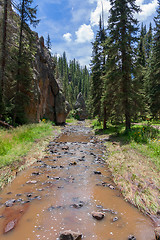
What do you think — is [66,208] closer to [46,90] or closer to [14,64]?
[14,64]

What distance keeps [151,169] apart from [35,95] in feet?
54.5

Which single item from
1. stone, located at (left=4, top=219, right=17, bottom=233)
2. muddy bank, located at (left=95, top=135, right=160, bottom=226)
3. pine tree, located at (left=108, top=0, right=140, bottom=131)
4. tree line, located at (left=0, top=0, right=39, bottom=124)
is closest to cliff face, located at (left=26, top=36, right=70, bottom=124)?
tree line, located at (left=0, top=0, right=39, bottom=124)

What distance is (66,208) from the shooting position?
142 inches

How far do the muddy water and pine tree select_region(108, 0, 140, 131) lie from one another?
8519 mm

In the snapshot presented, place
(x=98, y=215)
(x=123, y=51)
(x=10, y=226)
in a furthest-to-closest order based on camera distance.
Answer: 1. (x=123, y=51)
2. (x=98, y=215)
3. (x=10, y=226)

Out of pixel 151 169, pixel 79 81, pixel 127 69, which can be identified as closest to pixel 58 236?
pixel 151 169

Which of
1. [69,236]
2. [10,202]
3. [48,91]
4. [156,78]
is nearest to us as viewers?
[69,236]

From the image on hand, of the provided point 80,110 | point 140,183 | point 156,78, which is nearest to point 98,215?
point 140,183

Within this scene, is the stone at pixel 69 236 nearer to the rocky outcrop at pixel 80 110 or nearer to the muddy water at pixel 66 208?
the muddy water at pixel 66 208

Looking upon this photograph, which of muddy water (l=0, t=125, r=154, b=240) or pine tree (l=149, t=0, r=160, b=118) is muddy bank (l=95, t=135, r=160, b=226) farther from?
pine tree (l=149, t=0, r=160, b=118)

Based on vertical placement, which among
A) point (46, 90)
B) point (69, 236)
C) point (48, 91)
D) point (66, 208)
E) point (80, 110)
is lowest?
point (66, 208)

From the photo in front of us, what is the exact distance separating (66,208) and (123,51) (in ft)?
44.6

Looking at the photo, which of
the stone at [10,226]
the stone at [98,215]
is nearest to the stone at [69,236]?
the stone at [98,215]

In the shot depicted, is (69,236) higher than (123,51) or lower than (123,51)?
lower
